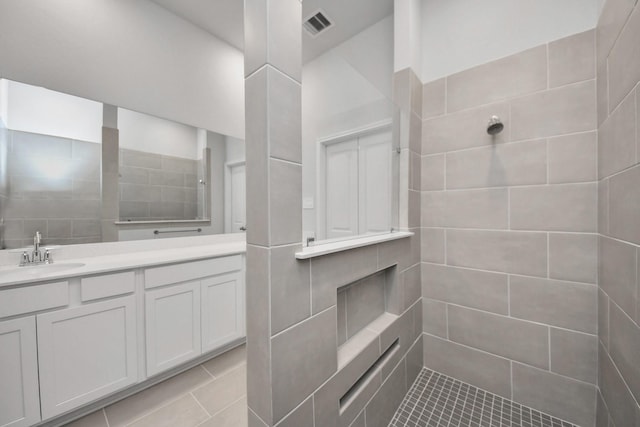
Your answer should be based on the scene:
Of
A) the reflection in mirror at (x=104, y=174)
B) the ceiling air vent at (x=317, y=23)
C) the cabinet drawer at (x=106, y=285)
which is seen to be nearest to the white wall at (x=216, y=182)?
the reflection in mirror at (x=104, y=174)

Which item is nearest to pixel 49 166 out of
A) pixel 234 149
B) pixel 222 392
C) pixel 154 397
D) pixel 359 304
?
pixel 234 149

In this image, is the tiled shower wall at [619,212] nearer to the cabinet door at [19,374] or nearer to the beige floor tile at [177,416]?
the beige floor tile at [177,416]

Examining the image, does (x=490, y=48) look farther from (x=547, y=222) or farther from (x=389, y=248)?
(x=389, y=248)

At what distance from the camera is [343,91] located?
1508 mm

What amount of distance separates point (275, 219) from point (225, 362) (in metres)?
1.74

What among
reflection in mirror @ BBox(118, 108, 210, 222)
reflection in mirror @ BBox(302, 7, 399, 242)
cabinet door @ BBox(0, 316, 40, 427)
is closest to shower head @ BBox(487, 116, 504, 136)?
reflection in mirror @ BBox(302, 7, 399, 242)

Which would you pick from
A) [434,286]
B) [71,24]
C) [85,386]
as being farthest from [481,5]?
[85,386]

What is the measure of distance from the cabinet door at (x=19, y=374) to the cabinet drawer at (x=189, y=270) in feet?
1.61

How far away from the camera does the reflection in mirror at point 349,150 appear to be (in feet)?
4.20

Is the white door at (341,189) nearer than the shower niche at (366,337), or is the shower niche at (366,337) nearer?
the shower niche at (366,337)

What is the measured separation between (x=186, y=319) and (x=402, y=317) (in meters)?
1.51

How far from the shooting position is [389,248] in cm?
136

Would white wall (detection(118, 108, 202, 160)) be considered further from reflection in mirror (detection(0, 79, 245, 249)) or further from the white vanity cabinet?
the white vanity cabinet

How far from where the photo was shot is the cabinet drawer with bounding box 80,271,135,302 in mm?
1254
